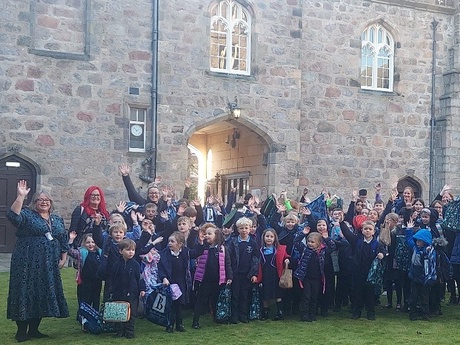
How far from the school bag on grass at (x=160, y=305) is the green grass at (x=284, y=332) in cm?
14

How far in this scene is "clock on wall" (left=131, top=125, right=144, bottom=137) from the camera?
15.4 meters

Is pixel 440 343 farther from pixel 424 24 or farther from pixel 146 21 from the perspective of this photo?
pixel 424 24

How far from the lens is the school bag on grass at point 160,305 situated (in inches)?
311

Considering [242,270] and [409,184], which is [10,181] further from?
[409,184]

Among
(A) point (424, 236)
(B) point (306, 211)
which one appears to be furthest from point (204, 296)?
(A) point (424, 236)

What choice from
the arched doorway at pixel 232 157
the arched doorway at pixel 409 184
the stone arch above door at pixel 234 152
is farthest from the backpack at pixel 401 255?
the arched doorway at pixel 409 184

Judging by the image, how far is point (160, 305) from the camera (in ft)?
26.2

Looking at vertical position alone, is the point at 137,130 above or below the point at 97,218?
above

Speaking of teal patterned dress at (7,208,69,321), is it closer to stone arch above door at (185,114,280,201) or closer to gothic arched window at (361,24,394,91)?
stone arch above door at (185,114,280,201)

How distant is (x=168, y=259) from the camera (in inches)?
313

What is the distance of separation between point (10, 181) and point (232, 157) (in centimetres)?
717

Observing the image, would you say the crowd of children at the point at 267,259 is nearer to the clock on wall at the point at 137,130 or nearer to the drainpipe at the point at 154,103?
the drainpipe at the point at 154,103

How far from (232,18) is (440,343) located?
1127 centimetres

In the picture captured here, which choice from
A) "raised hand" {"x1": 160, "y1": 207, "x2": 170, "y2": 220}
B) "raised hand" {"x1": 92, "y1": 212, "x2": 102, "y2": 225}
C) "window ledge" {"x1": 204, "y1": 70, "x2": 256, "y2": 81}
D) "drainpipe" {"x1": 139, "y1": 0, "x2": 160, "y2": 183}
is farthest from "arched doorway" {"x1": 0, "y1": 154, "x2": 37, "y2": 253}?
"raised hand" {"x1": 92, "y1": 212, "x2": 102, "y2": 225}
